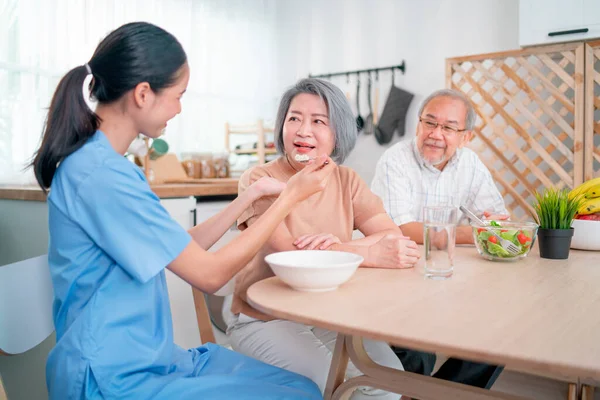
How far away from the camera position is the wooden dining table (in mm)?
683

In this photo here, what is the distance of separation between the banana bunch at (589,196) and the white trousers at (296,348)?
0.69 m

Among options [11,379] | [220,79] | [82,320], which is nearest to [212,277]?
[82,320]

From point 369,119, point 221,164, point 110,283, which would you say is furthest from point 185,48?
point 110,283

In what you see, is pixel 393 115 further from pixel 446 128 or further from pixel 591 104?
pixel 446 128

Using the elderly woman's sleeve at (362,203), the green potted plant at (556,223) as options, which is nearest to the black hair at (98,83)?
the elderly woman's sleeve at (362,203)

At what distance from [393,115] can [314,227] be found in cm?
294

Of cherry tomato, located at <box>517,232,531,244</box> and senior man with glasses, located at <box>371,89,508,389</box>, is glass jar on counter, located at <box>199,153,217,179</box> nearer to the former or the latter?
senior man with glasses, located at <box>371,89,508,389</box>

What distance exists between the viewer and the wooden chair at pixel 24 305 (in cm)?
104

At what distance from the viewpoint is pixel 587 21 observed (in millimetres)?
2943

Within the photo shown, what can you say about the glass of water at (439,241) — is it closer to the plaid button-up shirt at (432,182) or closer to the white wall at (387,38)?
the plaid button-up shirt at (432,182)

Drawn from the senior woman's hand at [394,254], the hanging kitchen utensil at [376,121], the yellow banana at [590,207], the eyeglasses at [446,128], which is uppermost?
the hanging kitchen utensil at [376,121]

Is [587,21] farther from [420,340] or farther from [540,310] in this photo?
[420,340]

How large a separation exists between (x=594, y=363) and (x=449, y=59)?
324cm

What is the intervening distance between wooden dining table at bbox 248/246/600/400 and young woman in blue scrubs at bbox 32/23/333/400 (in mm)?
149
